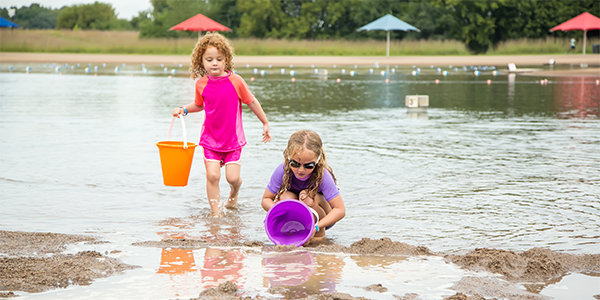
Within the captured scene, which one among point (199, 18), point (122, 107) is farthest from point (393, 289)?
point (199, 18)

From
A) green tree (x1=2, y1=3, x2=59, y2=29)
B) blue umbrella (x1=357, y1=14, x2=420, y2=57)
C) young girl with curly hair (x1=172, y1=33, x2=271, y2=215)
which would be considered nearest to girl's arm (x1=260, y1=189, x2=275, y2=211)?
young girl with curly hair (x1=172, y1=33, x2=271, y2=215)

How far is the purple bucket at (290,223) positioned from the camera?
4387 mm

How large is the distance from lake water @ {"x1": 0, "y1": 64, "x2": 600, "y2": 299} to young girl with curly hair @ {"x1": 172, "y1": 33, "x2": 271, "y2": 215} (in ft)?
1.36

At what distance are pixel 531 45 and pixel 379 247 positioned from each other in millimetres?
44733

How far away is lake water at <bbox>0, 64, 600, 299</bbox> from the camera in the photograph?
457cm

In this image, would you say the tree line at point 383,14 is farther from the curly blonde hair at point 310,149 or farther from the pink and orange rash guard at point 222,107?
the curly blonde hair at point 310,149

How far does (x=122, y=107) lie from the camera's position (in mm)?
13883

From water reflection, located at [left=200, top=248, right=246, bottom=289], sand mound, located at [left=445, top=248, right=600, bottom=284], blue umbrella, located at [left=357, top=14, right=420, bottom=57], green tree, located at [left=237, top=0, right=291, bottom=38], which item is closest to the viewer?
water reflection, located at [left=200, top=248, right=246, bottom=289]

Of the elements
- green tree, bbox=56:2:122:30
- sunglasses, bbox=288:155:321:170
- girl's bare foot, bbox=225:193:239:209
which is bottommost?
girl's bare foot, bbox=225:193:239:209

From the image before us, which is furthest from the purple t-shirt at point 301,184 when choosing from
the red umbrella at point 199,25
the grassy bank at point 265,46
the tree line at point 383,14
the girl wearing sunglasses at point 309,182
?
the tree line at point 383,14

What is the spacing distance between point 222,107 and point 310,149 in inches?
53.4

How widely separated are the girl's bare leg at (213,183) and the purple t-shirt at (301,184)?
0.85m

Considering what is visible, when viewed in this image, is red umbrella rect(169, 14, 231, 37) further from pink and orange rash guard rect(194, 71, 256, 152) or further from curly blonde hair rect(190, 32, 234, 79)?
pink and orange rash guard rect(194, 71, 256, 152)

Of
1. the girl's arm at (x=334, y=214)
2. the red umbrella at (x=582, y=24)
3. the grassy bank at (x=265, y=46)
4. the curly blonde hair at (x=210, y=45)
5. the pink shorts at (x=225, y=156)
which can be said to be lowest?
the girl's arm at (x=334, y=214)
